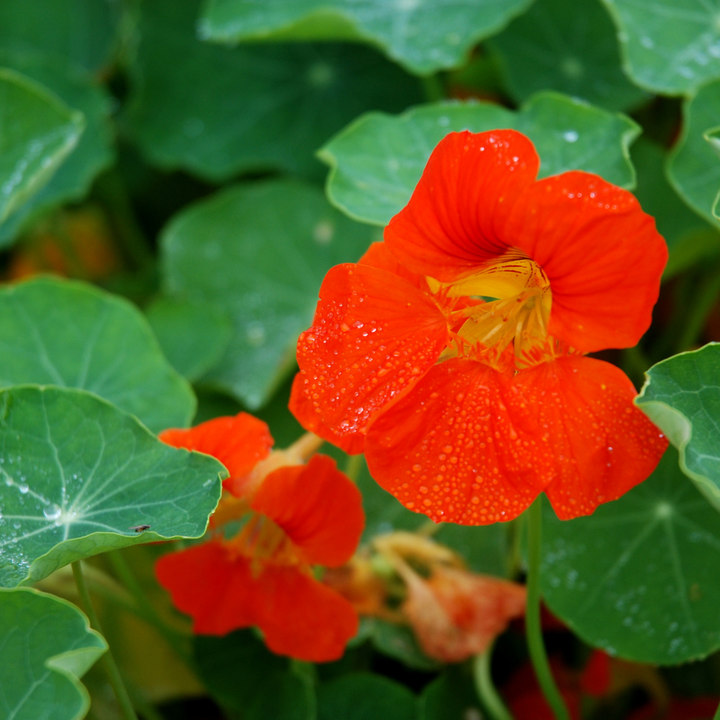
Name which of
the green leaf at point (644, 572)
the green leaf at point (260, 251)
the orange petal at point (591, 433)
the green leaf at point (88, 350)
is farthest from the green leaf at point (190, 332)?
the orange petal at point (591, 433)

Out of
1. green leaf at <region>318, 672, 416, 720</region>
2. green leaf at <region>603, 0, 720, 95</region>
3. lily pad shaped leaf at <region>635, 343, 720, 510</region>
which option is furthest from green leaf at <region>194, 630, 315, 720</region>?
green leaf at <region>603, 0, 720, 95</region>

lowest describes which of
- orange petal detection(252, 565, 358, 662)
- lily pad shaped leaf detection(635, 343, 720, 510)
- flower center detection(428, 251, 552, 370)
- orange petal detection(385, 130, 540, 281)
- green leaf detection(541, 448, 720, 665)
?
green leaf detection(541, 448, 720, 665)

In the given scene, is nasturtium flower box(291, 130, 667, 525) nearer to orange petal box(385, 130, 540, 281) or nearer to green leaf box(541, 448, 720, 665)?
orange petal box(385, 130, 540, 281)

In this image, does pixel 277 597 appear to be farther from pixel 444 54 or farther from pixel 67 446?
pixel 444 54

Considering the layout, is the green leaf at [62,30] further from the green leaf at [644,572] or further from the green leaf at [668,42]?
the green leaf at [644,572]

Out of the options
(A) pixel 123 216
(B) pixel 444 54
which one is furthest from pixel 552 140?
(A) pixel 123 216

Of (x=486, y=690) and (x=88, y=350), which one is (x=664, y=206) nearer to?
(x=486, y=690)
